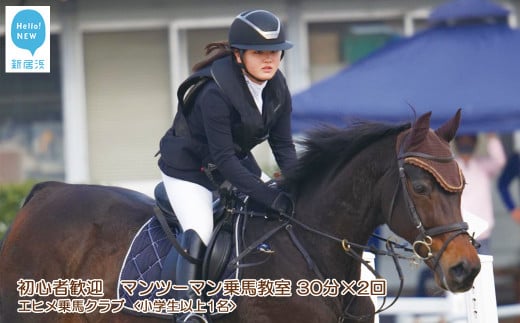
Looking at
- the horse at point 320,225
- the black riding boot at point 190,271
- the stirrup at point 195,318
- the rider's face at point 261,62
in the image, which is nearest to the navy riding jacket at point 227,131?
the rider's face at point 261,62

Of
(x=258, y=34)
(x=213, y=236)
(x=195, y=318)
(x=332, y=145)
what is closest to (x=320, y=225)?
(x=332, y=145)

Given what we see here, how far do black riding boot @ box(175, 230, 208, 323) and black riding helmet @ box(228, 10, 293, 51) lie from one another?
102cm

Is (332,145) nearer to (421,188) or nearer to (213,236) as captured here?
(421,188)

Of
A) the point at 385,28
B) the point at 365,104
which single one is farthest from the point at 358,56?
the point at 365,104

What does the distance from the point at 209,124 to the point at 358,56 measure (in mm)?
8806

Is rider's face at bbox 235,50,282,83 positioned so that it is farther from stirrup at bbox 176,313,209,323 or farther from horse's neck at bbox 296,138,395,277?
stirrup at bbox 176,313,209,323

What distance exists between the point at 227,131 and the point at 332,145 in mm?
543

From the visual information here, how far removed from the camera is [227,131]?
18.8ft

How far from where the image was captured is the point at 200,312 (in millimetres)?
5699

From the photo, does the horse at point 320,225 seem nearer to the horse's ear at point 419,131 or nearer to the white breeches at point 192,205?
the horse's ear at point 419,131

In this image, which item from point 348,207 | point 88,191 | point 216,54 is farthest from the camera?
point 88,191

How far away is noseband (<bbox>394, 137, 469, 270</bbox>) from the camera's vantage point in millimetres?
5152

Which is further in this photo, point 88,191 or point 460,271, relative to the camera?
point 88,191

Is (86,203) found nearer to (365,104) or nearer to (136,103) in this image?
(365,104)
